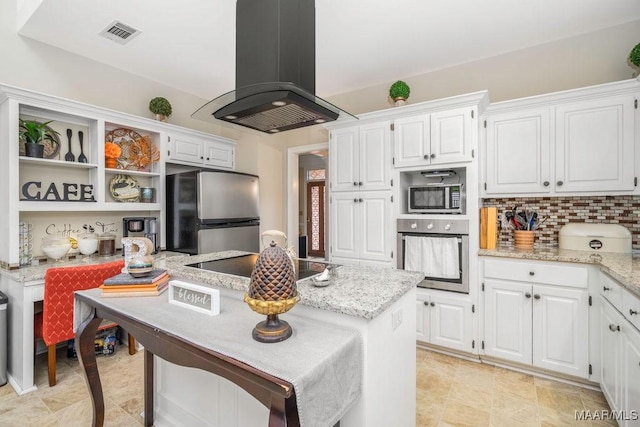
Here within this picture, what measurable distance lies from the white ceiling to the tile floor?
2.83 m

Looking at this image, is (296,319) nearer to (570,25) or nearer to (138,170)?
(138,170)

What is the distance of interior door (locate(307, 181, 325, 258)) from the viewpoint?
8164mm

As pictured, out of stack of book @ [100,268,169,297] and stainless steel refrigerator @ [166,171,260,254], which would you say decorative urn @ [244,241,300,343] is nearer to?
stack of book @ [100,268,169,297]

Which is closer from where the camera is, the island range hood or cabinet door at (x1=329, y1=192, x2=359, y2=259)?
the island range hood

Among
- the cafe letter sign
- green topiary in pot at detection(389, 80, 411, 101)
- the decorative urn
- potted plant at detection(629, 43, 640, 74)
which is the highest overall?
green topiary in pot at detection(389, 80, 411, 101)

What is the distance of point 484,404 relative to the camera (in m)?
2.08

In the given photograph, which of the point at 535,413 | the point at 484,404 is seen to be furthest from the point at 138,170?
the point at 535,413

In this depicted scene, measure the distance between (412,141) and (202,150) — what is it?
2.41 meters

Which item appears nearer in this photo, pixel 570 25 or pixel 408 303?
pixel 408 303

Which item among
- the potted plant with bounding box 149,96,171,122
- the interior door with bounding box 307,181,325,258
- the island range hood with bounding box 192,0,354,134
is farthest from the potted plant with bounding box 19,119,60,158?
the interior door with bounding box 307,181,325,258

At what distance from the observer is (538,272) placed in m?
2.36

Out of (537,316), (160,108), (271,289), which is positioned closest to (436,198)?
(537,316)

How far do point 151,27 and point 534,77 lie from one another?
135 inches

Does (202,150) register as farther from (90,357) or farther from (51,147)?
(90,357)
